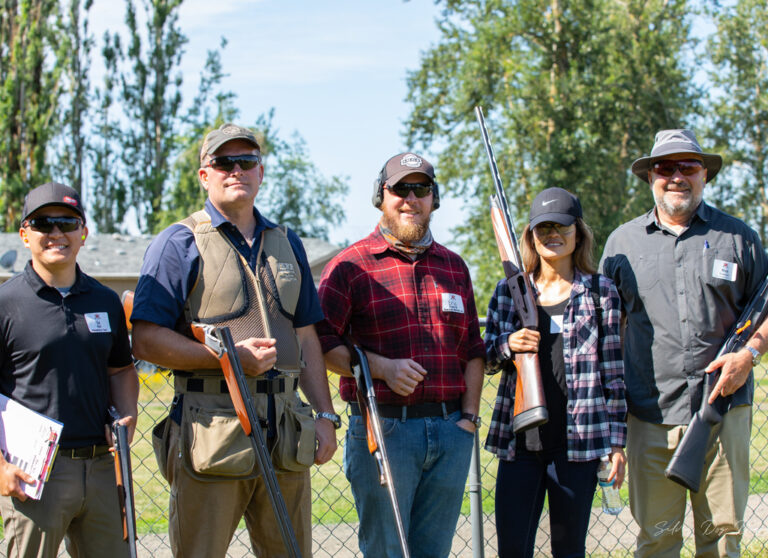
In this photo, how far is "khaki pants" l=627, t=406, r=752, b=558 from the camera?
13.7 feet

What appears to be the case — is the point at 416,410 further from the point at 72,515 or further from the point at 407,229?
the point at 72,515

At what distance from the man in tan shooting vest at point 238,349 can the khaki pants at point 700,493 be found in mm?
1746

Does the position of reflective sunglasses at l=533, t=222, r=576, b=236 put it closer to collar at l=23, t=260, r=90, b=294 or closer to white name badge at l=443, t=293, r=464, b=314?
white name badge at l=443, t=293, r=464, b=314

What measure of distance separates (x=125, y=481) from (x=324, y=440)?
86cm

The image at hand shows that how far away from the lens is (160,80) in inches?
1769

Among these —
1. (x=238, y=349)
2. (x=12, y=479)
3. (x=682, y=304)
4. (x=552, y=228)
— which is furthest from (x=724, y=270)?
(x=12, y=479)

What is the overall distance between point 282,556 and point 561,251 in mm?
1963

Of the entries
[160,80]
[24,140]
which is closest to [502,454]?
[24,140]

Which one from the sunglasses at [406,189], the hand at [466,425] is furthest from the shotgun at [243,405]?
the sunglasses at [406,189]

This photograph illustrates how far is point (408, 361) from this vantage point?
375 centimetres

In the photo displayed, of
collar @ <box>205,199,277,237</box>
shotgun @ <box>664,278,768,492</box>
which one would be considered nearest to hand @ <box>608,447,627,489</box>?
shotgun @ <box>664,278,768,492</box>

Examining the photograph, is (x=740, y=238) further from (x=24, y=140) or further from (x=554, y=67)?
(x=24, y=140)

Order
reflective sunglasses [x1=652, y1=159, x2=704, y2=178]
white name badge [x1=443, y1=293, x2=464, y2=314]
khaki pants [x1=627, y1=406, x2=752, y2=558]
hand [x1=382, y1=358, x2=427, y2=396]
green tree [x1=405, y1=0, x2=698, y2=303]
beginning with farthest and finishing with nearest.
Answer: green tree [x1=405, y1=0, x2=698, y2=303] < reflective sunglasses [x1=652, y1=159, x2=704, y2=178] < khaki pants [x1=627, y1=406, x2=752, y2=558] < white name badge [x1=443, y1=293, x2=464, y2=314] < hand [x1=382, y1=358, x2=427, y2=396]

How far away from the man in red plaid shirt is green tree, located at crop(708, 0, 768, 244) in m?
32.3
